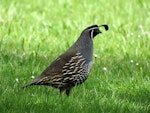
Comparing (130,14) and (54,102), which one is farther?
(130,14)

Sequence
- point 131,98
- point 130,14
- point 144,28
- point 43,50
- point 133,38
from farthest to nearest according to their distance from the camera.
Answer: point 130,14 → point 144,28 → point 133,38 → point 43,50 → point 131,98

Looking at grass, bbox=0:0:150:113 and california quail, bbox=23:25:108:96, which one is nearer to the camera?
grass, bbox=0:0:150:113

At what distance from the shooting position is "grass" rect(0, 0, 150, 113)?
6.77 m

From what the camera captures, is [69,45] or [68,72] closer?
[68,72]

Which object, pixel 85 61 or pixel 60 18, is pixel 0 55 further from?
pixel 60 18

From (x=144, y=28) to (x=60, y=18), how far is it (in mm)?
1701

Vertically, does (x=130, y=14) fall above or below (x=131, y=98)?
above

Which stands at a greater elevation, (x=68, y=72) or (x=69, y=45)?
(x=69, y=45)

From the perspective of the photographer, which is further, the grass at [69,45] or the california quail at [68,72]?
the california quail at [68,72]

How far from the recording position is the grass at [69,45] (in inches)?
266

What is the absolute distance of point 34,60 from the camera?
9000mm

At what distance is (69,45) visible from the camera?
1034 cm

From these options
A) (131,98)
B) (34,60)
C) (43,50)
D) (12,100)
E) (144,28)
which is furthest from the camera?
(144,28)

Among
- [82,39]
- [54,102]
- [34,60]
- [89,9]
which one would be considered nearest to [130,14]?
[89,9]
